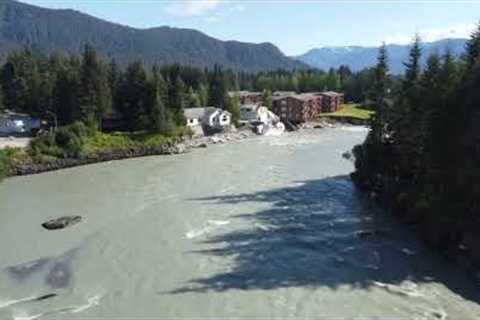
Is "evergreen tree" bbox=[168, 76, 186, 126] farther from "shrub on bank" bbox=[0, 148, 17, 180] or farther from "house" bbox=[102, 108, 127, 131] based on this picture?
"shrub on bank" bbox=[0, 148, 17, 180]

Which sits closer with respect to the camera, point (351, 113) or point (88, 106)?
point (88, 106)

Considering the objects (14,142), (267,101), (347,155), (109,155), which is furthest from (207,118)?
(267,101)

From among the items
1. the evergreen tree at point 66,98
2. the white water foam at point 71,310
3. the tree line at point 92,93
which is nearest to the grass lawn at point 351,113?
the tree line at point 92,93

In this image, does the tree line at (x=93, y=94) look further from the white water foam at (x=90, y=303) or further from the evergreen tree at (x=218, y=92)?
the white water foam at (x=90, y=303)

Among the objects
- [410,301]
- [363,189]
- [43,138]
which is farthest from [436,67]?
[43,138]

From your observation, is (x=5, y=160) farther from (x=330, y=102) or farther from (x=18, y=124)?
(x=330, y=102)

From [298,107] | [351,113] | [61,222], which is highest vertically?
[61,222]

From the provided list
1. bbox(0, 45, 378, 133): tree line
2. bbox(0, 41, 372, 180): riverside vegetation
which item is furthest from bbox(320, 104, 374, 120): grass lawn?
bbox(0, 41, 372, 180): riverside vegetation
